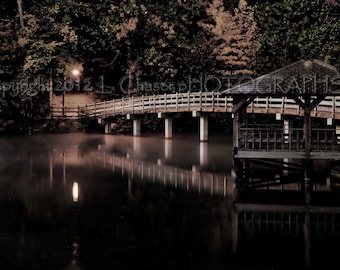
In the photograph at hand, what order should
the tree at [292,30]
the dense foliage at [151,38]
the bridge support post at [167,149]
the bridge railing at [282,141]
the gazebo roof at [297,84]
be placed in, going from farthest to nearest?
the dense foliage at [151,38] → the tree at [292,30] → the bridge support post at [167,149] → the bridge railing at [282,141] → the gazebo roof at [297,84]

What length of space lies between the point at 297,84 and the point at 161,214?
792 cm

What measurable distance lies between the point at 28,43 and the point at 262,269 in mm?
37491

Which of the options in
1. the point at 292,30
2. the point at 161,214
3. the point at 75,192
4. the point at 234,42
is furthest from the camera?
the point at 234,42

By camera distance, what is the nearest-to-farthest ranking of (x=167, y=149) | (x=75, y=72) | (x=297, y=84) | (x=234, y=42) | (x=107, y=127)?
(x=297, y=84) → (x=167, y=149) → (x=107, y=127) → (x=234, y=42) → (x=75, y=72)

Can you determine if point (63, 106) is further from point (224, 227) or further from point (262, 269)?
point (262, 269)

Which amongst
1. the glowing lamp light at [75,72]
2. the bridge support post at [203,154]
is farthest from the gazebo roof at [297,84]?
the glowing lamp light at [75,72]

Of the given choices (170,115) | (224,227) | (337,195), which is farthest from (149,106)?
(224,227)

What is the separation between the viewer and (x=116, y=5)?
5009cm

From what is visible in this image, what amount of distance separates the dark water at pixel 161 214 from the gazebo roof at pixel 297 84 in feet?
11.6

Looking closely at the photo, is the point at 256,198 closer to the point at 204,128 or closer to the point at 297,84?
the point at 297,84

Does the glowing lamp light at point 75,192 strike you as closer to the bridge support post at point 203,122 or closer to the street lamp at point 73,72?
the bridge support post at point 203,122

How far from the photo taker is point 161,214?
64.2ft

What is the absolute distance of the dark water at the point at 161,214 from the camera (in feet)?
49.7

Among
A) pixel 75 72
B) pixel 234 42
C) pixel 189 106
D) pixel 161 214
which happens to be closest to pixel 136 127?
pixel 189 106
